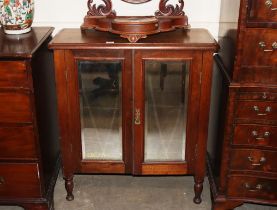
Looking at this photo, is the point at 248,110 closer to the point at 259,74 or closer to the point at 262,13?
the point at 259,74

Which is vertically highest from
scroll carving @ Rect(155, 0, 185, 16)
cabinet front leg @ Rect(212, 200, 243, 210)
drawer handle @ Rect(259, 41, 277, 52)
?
scroll carving @ Rect(155, 0, 185, 16)

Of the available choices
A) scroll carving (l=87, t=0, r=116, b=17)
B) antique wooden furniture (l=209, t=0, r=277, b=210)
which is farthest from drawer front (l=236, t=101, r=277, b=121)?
scroll carving (l=87, t=0, r=116, b=17)

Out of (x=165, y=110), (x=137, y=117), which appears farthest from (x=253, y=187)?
(x=137, y=117)

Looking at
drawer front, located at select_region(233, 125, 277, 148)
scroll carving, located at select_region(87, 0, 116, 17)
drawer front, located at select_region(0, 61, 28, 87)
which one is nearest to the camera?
drawer front, located at select_region(0, 61, 28, 87)

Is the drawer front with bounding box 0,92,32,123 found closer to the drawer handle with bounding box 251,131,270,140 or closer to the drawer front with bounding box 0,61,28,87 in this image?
the drawer front with bounding box 0,61,28,87

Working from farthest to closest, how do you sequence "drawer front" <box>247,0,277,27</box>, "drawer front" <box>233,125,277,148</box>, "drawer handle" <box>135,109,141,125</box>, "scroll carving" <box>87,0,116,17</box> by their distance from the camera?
1. "scroll carving" <box>87,0,116,17</box>
2. "drawer handle" <box>135,109,141,125</box>
3. "drawer front" <box>233,125,277,148</box>
4. "drawer front" <box>247,0,277,27</box>

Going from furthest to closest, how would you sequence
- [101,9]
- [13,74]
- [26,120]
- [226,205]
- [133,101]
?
[101,9], [226,205], [133,101], [26,120], [13,74]

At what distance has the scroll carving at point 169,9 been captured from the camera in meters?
2.45

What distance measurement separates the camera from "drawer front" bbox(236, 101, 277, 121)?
6.78 feet

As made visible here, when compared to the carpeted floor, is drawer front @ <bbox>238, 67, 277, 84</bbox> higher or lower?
higher

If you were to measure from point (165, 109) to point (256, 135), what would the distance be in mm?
513

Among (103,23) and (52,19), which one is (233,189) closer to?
(103,23)

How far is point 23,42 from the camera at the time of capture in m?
2.16

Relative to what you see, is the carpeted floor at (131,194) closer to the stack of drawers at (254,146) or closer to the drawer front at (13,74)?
the stack of drawers at (254,146)
